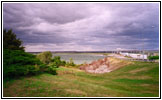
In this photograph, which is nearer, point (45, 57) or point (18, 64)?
point (18, 64)

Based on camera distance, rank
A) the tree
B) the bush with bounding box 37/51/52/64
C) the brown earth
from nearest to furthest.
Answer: the tree → the brown earth → the bush with bounding box 37/51/52/64

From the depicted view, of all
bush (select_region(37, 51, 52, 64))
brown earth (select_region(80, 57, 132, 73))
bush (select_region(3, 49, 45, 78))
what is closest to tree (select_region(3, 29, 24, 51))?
bush (select_region(3, 49, 45, 78))

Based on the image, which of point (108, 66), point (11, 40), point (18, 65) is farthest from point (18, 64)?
point (108, 66)

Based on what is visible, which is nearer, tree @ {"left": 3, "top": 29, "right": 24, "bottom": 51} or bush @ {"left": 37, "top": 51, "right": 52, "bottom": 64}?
tree @ {"left": 3, "top": 29, "right": 24, "bottom": 51}

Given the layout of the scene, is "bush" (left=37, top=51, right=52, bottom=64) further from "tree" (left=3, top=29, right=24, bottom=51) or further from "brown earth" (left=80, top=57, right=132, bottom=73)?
"tree" (left=3, top=29, right=24, bottom=51)

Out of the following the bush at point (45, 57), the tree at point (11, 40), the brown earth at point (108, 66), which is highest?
the tree at point (11, 40)

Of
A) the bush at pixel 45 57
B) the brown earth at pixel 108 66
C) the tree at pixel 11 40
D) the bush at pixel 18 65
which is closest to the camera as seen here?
the bush at pixel 18 65

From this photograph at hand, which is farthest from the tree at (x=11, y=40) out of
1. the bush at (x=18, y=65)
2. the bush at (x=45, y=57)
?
the bush at (x=45, y=57)

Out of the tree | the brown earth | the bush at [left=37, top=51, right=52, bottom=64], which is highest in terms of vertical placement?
the tree

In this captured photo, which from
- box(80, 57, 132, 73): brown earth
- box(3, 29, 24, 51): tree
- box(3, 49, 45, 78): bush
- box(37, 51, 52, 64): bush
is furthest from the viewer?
box(37, 51, 52, 64): bush

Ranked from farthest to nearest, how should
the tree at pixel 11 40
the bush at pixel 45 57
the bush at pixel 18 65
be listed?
1. the bush at pixel 45 57
2. the tree at pixel 11 40
3. the bush at pixel 18 65

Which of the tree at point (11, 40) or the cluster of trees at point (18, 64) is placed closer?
the cluster of trees at point (18, 64)

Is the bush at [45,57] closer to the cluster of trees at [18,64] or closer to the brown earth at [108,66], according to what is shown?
the brown earth at [108,66]

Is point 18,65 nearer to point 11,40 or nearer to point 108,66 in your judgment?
point 11,40
